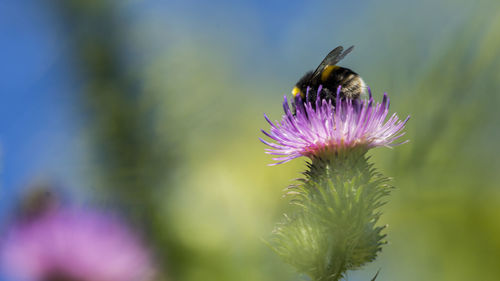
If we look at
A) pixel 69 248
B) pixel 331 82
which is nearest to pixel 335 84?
pixel 331 82

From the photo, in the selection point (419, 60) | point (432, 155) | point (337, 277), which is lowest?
point (337, 277)

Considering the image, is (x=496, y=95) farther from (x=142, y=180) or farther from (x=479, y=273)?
(x=142, y=180)

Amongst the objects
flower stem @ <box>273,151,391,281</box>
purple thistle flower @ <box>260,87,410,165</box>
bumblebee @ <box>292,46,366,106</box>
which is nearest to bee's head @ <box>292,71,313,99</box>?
bumblebee @ <box>292,46,366,106</box>

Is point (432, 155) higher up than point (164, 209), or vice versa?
point (432, 155)

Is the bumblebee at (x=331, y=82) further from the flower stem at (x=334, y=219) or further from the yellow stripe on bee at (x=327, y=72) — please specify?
the flower stem at (x=334, y=219)

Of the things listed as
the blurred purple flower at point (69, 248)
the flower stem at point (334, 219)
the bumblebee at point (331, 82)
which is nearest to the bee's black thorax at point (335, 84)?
the bumblebee at point (331, 82)

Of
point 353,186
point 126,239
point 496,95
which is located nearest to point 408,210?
point 496,95

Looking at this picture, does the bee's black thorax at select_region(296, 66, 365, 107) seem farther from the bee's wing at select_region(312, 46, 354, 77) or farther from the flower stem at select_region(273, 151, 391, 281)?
the flower stem at select_region(273, 151, 391, 281)
